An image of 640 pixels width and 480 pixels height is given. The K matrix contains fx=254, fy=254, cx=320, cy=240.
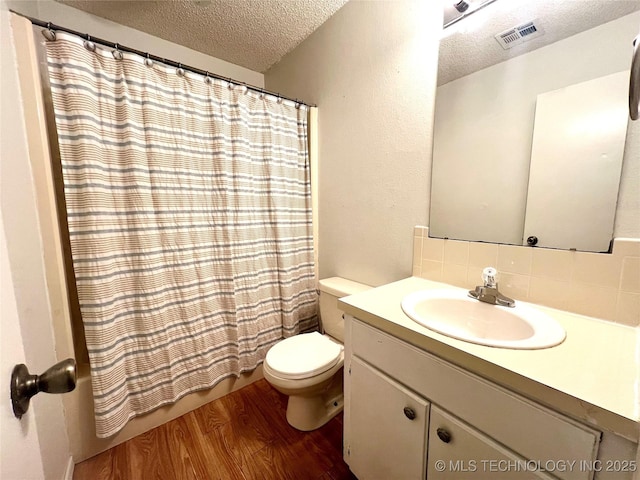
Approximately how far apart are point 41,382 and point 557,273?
1.42 meters

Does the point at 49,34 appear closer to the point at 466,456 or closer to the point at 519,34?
the point at 519,34

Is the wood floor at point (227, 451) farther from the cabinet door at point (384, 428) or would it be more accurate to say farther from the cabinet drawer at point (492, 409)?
the cabinet drawer at point (492, 409)

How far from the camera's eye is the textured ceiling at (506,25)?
82 cm

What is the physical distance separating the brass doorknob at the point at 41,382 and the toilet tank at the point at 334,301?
4.00ft

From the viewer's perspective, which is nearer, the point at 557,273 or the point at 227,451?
the point at 557,273

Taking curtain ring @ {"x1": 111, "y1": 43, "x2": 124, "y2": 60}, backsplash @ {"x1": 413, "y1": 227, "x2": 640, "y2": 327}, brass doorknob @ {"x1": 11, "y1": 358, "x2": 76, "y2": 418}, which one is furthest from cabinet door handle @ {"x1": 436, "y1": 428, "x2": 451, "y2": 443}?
curtain ring @ {"x1": 111, "y1": 43, "x2": 124, "y2": 60}

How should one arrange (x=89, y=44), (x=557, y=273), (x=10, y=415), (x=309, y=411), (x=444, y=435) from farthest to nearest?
1. (x=309, y=411)
2. (x=89, y=44)
3. (x=557, y=273)
4. (x=444, y=435)
5. (x=10, y=415)

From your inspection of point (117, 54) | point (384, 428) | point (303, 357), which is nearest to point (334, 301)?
point (303, 357)

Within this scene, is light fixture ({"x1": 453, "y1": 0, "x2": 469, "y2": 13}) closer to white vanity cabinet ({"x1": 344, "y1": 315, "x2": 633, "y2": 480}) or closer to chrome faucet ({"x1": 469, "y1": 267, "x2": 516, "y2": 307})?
chrome faucet ({"x1": 469, "y1": 267, "x2": 516, "y2": 307})

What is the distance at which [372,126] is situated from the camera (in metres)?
1.46

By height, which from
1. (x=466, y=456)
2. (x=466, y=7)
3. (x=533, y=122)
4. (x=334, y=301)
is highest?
(x=466, y=7)

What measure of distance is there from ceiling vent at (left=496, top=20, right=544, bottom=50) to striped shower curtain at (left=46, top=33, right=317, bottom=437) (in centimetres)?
116

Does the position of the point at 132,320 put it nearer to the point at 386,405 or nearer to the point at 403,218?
the point at 386,405

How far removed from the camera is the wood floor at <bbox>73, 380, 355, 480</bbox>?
117 cm
